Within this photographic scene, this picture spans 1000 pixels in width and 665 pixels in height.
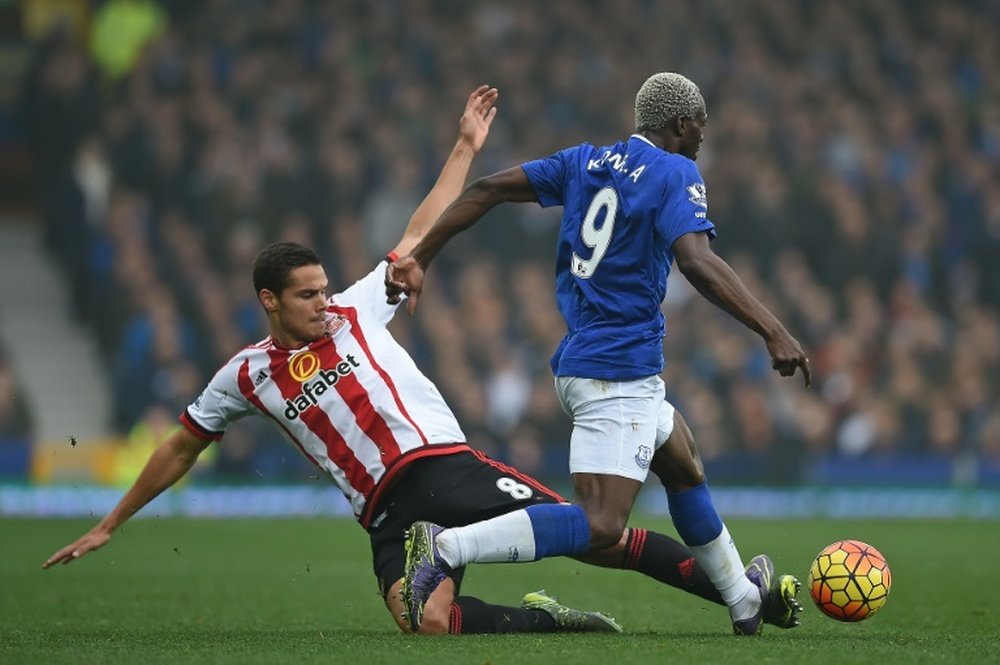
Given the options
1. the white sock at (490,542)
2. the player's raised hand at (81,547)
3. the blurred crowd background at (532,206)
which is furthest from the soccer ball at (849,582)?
the blurred crowd background at (532,206)

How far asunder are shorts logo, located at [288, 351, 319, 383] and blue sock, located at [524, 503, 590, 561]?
3.88ft

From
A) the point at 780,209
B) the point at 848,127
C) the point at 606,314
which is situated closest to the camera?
the point at 606,314

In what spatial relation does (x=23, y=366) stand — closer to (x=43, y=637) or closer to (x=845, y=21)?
(x=845, y=21)

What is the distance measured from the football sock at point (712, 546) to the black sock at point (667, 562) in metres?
0.12

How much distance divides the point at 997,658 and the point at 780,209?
1245cm

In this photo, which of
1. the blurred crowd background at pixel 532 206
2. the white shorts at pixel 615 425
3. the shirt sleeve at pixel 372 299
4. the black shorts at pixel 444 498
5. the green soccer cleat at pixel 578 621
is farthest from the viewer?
the blurred crowd background at pixel 532 206

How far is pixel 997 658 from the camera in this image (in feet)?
19.8

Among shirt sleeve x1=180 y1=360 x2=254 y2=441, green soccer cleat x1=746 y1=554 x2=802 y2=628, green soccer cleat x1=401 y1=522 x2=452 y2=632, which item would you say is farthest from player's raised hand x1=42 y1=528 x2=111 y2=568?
green soccer cleat x1=746 y1=554 x2=802 y2=628

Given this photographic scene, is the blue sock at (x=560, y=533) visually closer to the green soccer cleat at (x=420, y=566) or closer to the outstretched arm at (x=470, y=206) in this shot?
the green soccer cleat at (x=420, y=566)

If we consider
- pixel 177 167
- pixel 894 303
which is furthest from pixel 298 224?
pixel 894 303

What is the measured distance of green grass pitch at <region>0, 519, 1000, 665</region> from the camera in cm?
609

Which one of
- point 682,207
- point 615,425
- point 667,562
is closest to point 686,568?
point 667,562

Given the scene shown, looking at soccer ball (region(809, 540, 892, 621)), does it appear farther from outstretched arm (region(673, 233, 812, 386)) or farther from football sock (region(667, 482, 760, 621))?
outstretched arm (region(673, 233, 812, 386))

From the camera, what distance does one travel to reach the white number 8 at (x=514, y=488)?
686cm
